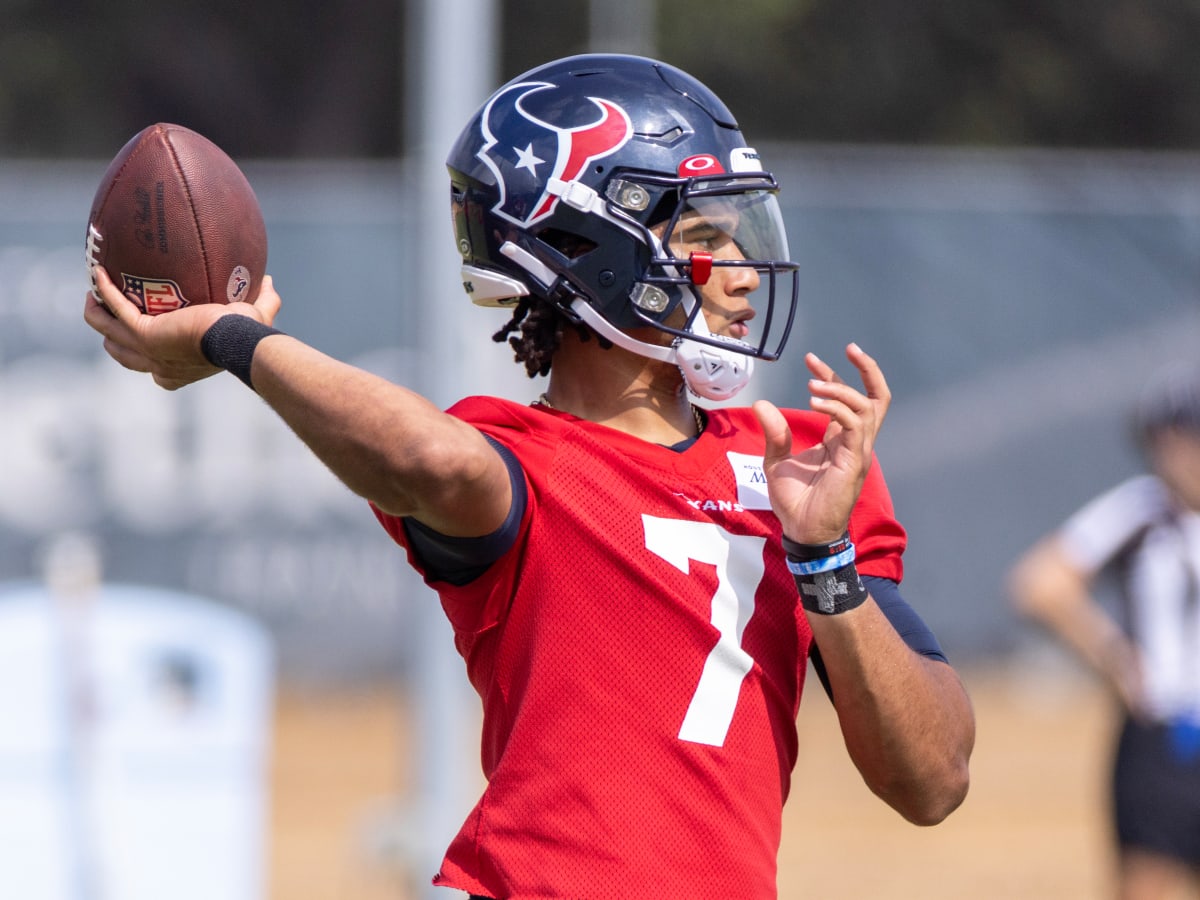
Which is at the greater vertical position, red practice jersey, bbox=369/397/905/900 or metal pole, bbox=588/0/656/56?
red practice jersey, bbox=369/397/905/900

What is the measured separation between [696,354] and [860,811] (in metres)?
7.18

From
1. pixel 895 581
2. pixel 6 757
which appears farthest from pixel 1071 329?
pixel 895 581

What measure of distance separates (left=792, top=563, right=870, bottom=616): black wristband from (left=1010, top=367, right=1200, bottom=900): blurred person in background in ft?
12.0

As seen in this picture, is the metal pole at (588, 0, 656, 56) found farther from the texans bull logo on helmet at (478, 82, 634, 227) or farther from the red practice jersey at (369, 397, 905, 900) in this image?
the red practice jersey at (369, 397, 905, 900)

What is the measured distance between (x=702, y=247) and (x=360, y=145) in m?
21.4

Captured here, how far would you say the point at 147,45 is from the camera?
2300cm

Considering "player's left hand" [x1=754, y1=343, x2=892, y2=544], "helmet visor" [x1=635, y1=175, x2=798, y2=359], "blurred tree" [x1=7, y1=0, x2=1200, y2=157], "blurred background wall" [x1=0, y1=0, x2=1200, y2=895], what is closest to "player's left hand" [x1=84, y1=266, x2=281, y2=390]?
"helmet visor" [x1=635, y1=175, x2=798, y2=359]

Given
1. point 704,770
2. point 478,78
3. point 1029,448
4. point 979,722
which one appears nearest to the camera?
point 704,770

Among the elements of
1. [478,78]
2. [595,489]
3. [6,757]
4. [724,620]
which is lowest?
[6,757]

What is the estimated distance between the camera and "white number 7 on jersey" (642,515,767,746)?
98.7 inches

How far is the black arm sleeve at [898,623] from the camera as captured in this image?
269 centimetres

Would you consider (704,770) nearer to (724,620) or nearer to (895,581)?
(724,620)

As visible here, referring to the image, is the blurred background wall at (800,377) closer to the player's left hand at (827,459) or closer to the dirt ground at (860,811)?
the dirt ground at (860,811)

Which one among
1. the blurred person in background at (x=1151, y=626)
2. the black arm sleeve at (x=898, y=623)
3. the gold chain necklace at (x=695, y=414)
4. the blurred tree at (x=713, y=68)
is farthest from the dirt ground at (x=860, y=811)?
the blurred tree at (x=713, y=68)
